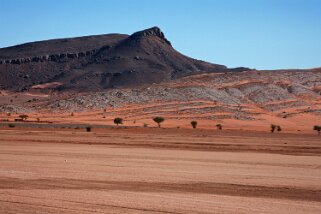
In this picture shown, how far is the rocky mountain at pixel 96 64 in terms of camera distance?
142 metres

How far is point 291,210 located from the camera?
603 inches

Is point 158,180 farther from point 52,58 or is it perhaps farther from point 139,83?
point 52,58

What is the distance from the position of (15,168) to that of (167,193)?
28.6ft

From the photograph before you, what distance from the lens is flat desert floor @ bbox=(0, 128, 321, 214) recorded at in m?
15.6

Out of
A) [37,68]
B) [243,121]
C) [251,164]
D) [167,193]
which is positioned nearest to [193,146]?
[251,164]

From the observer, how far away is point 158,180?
2098 centimetres

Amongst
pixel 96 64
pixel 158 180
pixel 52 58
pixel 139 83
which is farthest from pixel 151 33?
pixel 158 180

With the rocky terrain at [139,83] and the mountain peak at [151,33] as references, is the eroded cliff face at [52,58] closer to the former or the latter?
the rocky terrain at [139,83]

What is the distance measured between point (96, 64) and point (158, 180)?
137873 millimetres

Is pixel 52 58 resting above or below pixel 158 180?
above

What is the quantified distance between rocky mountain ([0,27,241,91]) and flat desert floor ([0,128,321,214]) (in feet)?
336

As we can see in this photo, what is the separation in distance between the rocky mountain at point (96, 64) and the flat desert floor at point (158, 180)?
102337 mm

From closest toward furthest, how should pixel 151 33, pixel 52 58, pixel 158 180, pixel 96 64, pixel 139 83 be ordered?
pixel 158 180 → pixel 139 83 → pixel 96 64 → pixel 52 58 → pixel 151 33

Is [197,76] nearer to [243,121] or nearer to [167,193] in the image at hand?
[243,121]
